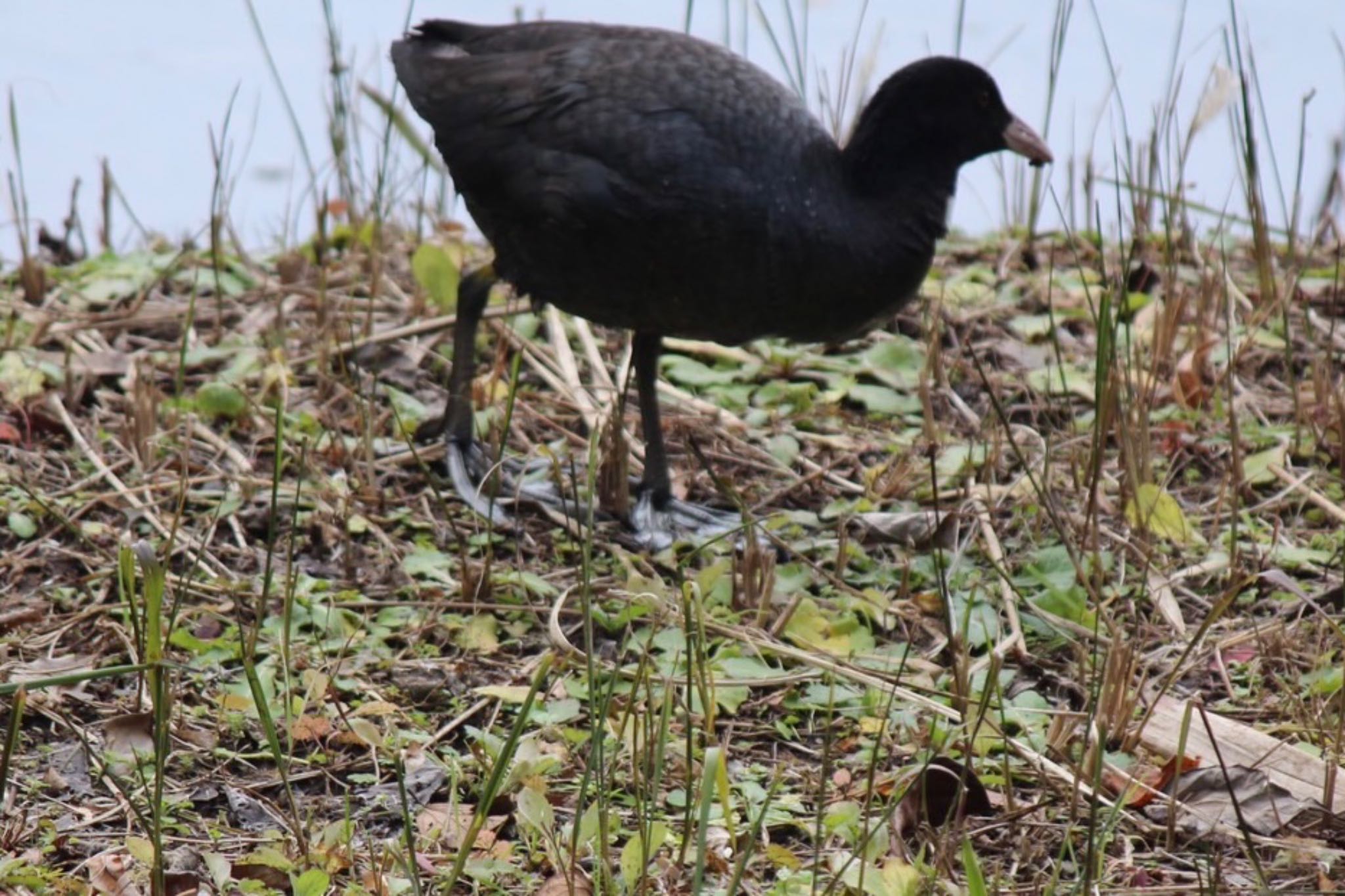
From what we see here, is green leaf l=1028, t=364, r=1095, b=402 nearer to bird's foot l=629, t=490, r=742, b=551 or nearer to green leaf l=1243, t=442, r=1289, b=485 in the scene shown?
green leaf l=1243, t=442, r=1289, b=485

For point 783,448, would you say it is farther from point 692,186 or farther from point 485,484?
point 692,186

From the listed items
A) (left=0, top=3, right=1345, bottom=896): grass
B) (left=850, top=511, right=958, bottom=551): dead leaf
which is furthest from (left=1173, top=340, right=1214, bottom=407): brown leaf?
(left=850, top=511, right=958, bottom=551): dead leaf

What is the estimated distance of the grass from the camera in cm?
248

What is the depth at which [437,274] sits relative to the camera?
4684 mm

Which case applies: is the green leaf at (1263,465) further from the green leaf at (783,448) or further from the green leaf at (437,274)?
the green leaf at (437,274)

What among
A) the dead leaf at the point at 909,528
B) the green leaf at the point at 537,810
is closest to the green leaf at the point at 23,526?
the green leaf at the point at 537,810

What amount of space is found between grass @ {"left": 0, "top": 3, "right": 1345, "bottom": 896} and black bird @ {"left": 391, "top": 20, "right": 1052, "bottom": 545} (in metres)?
0.30

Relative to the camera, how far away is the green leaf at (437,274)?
4.68 meters

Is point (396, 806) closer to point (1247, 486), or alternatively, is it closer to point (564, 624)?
point (564, 624)

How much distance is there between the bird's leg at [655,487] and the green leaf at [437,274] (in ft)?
3.04

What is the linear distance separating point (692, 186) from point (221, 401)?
135 cm

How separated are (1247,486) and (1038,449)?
1.53 ft

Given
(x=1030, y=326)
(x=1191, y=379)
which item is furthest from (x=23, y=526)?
(x=1191, y=379)

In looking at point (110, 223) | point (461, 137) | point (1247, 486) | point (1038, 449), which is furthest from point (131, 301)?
point (1247, 486)
